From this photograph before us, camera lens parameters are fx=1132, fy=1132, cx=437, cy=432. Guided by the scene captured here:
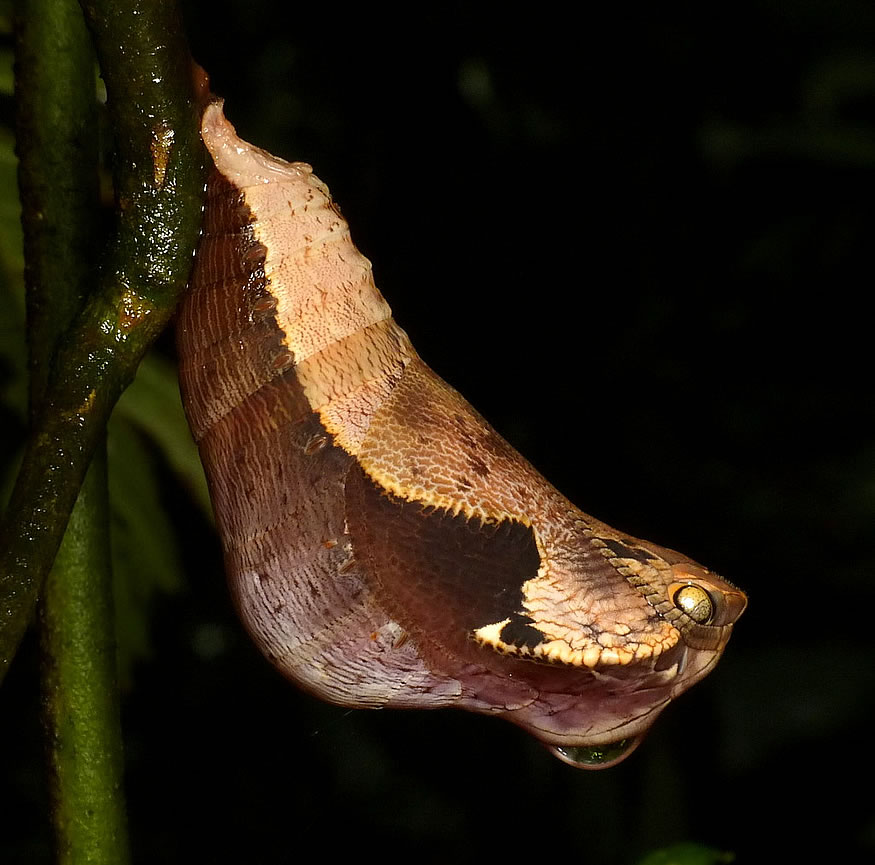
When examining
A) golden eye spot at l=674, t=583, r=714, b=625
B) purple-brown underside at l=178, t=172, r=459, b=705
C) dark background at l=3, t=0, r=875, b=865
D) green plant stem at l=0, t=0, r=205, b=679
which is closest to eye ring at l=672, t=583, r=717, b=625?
golden eye spot at l=674, t=583, r=714, b=625

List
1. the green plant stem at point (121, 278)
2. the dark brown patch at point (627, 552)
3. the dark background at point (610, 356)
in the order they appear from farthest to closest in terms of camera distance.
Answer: the dark background at point (610, 356)
the dark brown patch at point (627, 552)
the green plant stem at point (121, 278)

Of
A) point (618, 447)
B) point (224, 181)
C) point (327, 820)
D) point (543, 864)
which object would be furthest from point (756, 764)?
point (224, 181)

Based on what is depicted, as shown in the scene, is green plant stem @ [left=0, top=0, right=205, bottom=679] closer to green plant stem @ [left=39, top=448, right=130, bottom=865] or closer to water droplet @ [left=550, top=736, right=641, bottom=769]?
green plant stem @ [left=39, top=448, right=130, bottom=865]

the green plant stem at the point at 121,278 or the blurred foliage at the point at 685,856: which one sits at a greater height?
the green plant stem at the point at 121,278

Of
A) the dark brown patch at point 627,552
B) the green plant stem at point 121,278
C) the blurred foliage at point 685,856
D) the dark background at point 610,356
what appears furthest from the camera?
the dark background at point 610,356

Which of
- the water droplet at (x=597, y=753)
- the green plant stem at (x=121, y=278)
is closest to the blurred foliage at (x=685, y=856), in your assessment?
the water droplet at (x=597, y=753)

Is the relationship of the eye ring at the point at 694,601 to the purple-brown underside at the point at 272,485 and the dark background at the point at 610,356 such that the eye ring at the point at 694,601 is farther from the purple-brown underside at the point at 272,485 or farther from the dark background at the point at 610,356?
the dark background at the point at 610,356

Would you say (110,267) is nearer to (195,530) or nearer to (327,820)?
(195,530)
